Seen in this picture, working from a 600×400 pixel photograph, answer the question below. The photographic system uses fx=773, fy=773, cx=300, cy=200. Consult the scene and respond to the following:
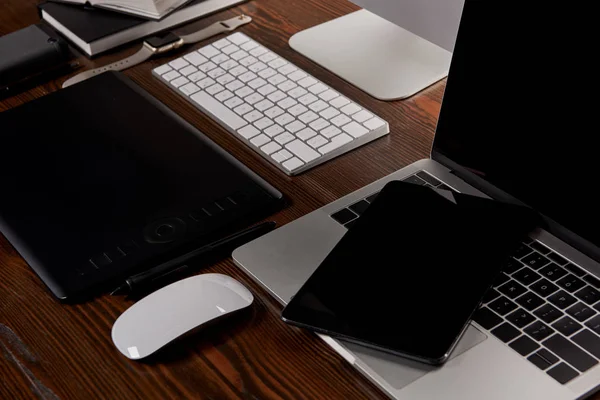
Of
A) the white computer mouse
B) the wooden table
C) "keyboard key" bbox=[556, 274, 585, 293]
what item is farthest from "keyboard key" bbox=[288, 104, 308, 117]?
"keyboard key" bbox=[556, 274, 585, 293]

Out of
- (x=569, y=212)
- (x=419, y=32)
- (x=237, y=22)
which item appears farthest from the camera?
(x=237, y=22)

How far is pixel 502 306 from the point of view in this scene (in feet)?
2.48

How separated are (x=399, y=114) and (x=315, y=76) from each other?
0.15 m

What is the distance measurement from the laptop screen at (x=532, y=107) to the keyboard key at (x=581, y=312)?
0.23 feet

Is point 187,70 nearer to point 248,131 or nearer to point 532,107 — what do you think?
point 248,131

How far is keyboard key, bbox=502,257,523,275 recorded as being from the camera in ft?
2.60

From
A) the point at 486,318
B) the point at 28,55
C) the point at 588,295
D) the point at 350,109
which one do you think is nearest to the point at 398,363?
the point at 486,318

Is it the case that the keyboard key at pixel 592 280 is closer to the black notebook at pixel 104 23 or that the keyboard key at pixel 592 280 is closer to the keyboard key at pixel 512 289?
the keyboard key at pixel 512 289

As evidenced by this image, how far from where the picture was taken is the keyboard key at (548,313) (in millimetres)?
736

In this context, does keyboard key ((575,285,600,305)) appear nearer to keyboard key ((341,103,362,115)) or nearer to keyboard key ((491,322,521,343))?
keyboard key ((491,322,521,343))

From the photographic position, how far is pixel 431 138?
1.03 m

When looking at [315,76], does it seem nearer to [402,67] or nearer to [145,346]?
[402,67]

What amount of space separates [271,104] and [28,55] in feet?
1.36

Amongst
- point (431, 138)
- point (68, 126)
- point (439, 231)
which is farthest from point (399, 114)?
point (68, 126)
